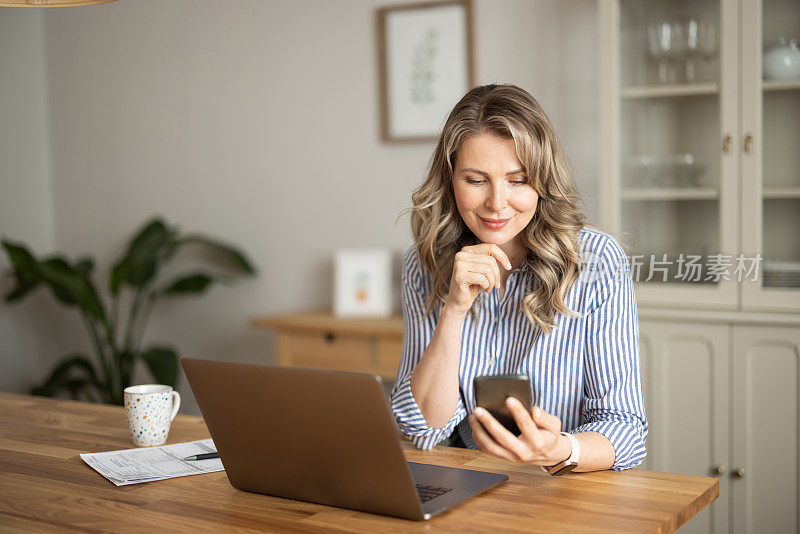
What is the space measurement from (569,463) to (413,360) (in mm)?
557

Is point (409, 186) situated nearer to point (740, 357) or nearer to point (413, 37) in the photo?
point (413, 37)

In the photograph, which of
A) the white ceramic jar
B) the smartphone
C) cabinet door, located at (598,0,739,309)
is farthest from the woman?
the white ceramic jar

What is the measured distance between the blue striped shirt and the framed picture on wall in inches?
62.2

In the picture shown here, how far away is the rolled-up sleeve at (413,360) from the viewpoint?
5.47 feet

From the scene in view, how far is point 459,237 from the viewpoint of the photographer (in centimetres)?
191

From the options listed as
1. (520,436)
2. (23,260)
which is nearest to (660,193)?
(520,436)

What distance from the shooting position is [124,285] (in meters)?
Answer: 4.23

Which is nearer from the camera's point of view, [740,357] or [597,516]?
[597,516]

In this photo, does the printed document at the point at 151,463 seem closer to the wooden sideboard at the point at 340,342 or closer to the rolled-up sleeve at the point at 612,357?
the rolled-up sleeve at the point at 612,357

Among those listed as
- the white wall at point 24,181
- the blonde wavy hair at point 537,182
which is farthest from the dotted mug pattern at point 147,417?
the white wall at point 24,181

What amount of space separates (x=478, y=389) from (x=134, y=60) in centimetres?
346

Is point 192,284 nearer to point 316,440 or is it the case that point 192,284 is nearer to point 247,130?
point 247,130

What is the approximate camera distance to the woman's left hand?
4.02 ft

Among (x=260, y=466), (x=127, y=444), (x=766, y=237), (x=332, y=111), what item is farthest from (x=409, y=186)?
(x=260, y=466)
